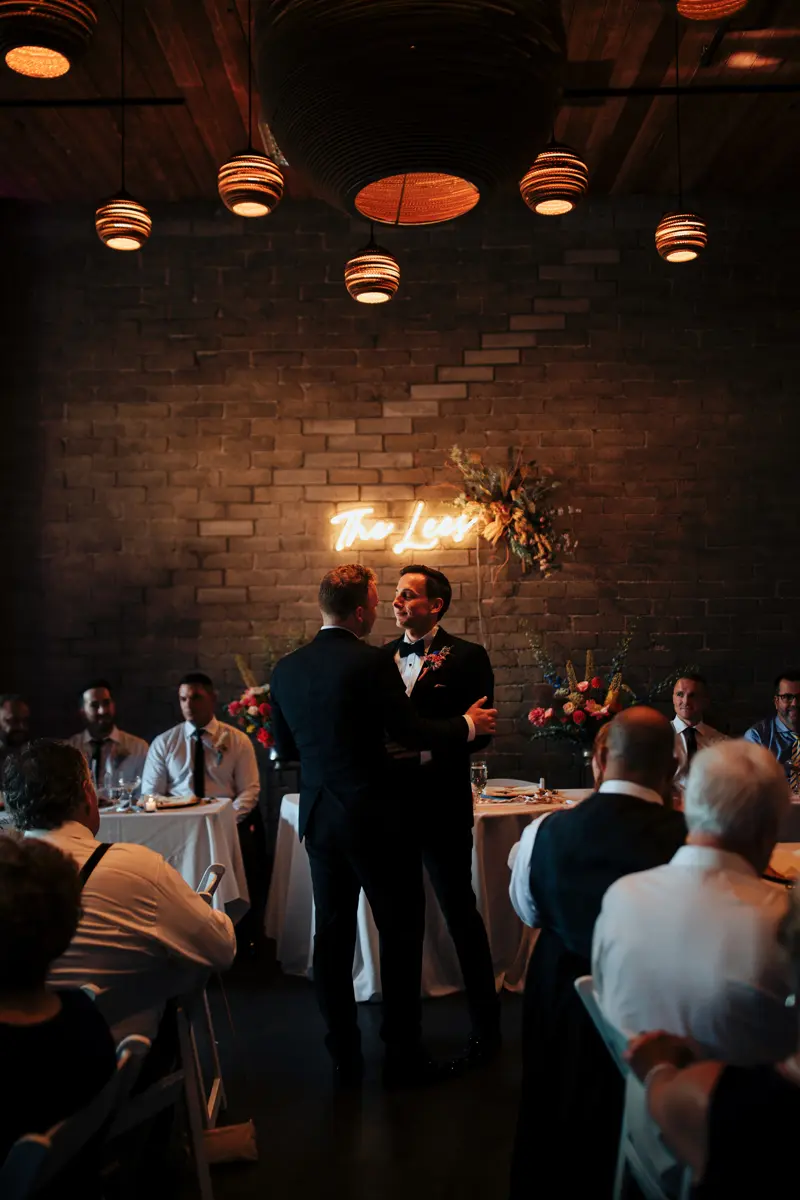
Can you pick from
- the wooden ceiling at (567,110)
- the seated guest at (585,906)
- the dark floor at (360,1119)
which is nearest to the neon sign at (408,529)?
the wooden ceiling at (567,110)

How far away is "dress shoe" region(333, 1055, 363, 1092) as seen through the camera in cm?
378

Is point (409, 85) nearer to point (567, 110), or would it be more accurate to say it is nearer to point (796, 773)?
point (796, 773)

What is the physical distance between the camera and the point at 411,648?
176 inches

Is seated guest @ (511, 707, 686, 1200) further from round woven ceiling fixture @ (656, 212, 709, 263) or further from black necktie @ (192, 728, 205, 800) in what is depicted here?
black necktie @ (192, 728, 205, 800)

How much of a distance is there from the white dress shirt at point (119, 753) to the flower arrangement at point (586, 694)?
7.39 ft

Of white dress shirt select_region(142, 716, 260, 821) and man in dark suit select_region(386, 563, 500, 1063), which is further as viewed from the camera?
white dress shirt select_region(142, 716, 260, 821)

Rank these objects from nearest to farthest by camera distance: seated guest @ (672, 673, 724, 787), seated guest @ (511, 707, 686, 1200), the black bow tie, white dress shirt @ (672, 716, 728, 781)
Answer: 1. seated guest @ (511, 707, 686, 1200)
2. the black bow tie
3. white dress shirt @ (672, 716, 728, 781)
4. seated guest @ (672, 673, 724, 787)

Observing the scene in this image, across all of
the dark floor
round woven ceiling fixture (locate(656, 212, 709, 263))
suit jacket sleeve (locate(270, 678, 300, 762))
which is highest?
round woven ceiling fixture (locate(656, 212, 709, 263))

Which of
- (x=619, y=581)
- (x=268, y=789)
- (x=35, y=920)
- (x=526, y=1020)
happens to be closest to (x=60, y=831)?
(x=35, y=920)

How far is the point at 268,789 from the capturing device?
6801 millimetres

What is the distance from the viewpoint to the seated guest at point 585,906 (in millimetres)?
2318

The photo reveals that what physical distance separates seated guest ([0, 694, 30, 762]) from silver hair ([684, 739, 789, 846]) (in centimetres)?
479

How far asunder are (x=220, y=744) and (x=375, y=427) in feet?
7.48

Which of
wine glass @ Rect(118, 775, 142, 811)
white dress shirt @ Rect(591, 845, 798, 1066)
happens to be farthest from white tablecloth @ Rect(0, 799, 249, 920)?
white dress shirt @ Rect(591, 845, 798, 1066)
